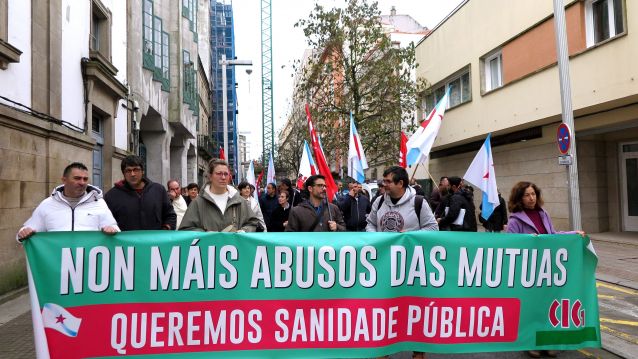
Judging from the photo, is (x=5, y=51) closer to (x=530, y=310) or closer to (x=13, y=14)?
(x=13, y=14)

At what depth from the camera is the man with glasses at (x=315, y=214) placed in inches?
197

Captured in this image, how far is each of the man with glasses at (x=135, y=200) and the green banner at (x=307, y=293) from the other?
4.27ft

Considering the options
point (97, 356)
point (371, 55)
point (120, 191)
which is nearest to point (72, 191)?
point (120, 191)

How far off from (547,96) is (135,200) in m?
12.2

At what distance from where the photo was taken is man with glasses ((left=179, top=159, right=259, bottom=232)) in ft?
14.5

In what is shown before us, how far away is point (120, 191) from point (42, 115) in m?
4.49

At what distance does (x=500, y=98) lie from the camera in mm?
16109

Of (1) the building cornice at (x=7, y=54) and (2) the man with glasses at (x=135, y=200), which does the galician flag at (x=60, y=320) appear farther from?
(1) the building cornice at (x=7, y=54)

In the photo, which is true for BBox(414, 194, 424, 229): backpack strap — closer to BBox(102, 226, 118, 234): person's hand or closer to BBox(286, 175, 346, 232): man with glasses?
BBox(286, 175, 346, 232): man with glasses

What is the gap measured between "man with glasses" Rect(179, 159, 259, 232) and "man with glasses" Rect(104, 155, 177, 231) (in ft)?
2.86

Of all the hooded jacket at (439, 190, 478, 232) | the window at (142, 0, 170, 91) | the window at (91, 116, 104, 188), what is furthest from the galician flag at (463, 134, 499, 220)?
the window at (142, 0, 170, 91)

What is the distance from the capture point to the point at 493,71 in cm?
1722

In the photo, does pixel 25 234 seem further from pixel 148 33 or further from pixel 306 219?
pixel 148 33

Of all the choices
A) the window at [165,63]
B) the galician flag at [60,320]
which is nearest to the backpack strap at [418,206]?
the galician flag at [60,320]
